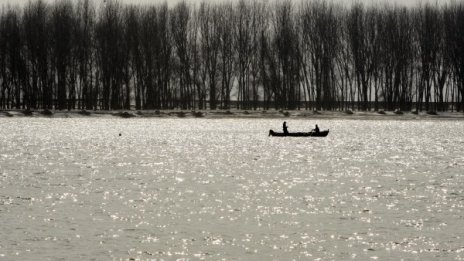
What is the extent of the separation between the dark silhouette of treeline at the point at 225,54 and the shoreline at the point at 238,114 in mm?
3694

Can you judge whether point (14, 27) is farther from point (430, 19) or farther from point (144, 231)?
point (144, 231)

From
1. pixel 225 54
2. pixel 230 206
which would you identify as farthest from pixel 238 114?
pixel 230 206

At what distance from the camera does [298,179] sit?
26266 millimetres

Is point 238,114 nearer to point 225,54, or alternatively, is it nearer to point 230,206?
point 225,54

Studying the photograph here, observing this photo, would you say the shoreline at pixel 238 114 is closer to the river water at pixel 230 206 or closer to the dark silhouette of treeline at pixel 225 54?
the dark silhouette of treeline at pixel 225 54

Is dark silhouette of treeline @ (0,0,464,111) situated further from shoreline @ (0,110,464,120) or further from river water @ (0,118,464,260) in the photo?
river water @ (0,118,464,260)

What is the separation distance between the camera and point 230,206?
1902 centimetres

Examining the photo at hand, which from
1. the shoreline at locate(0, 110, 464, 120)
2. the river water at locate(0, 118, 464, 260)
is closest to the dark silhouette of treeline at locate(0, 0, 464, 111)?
the shoreline at locate(0, 110, 464, 120)

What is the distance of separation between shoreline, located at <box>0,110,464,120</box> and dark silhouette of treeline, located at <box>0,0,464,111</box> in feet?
12.1

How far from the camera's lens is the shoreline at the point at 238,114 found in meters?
90.2

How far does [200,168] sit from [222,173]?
99.0 inches

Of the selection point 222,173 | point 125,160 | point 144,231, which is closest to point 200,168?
point 222,173

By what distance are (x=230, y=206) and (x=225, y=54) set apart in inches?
3303

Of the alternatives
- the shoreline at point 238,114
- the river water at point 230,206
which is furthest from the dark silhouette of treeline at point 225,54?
the river water at point 230,206
